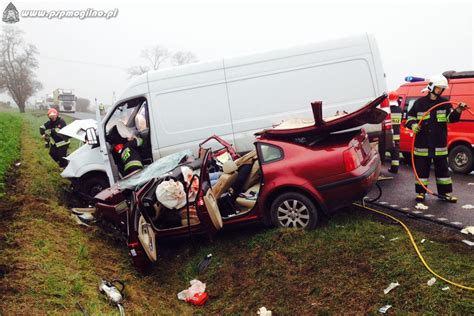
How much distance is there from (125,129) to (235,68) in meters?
2.25

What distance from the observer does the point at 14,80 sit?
59.2 meters

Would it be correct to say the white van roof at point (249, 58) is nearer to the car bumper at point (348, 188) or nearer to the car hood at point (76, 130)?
the car hood at point (76, 130)

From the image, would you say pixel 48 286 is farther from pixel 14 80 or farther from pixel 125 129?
pixel 14 80

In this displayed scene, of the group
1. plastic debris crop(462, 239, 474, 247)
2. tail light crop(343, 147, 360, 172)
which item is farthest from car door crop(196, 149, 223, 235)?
plastic debris crop(462, 239, 474, 247)

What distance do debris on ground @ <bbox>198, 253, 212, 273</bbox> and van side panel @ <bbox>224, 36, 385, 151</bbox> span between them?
7.87ft

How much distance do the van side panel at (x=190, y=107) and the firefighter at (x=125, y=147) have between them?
0.46m

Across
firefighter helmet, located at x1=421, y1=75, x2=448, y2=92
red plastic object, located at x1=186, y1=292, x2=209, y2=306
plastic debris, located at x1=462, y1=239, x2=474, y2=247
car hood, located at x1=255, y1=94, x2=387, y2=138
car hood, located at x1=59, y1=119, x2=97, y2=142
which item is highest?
firefighter helmet, located at x1=421, y1=75, x2=448, y2=92

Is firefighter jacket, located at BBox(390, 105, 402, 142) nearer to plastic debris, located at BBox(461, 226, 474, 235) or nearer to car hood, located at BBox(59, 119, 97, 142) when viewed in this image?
plastic debris, located at BBox(461, 226, 474, 235)

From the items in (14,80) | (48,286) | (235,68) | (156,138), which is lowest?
(48,286)

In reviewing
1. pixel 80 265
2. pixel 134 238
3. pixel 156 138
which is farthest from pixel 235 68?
pixel 80 265

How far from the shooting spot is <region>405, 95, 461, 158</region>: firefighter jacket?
20.0ft

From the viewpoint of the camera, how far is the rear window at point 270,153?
520 cm

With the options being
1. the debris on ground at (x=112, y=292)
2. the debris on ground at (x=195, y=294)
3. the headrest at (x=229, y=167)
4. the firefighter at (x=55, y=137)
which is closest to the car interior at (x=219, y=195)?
the headrest at (x=229, y=167)

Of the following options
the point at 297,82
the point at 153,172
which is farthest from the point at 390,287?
the point at 297,82
